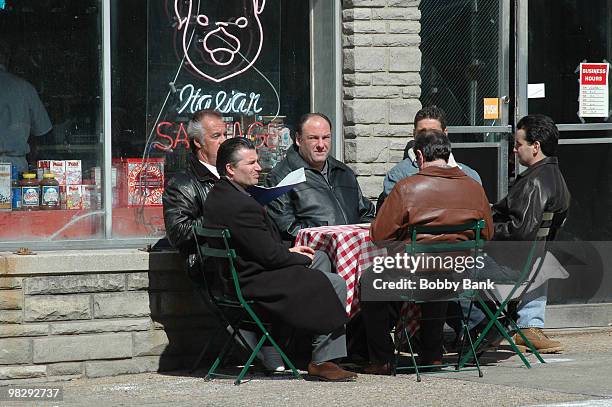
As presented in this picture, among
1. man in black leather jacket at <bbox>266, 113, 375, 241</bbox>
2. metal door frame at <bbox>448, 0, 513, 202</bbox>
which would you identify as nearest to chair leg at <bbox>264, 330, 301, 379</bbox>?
man in black leather jacket at <bbox>266, 113, 375, 241</bbox>

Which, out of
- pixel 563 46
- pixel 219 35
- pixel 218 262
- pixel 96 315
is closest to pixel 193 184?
pixel 218 262

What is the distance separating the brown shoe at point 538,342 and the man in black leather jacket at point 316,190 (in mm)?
1454

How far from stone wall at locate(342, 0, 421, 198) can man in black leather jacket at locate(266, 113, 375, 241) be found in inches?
29.5

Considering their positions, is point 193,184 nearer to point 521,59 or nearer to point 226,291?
point 226,291

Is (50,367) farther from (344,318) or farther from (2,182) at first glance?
(344,318)

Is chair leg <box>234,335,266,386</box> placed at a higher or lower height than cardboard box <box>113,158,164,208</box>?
lower

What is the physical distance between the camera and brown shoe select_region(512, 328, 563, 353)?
9242mm

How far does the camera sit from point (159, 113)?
9516 millimetres

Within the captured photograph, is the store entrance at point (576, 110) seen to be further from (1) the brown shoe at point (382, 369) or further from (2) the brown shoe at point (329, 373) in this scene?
(2) the brown shoe at point (329, 373)

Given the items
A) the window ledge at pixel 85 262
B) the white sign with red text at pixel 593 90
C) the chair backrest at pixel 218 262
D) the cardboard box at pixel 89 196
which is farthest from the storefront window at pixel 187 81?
the white sign with red text at pixel 593 90

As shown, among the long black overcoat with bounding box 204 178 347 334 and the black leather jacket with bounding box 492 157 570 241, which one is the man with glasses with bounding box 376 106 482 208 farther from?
the long black overcoat with bounding box 204 178 347 334

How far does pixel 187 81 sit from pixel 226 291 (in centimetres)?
227

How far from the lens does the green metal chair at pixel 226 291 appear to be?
7.79 metres

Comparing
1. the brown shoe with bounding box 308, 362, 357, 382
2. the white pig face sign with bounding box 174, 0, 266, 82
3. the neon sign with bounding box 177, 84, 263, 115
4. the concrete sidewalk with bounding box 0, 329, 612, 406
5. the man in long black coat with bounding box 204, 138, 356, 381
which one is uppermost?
the white pig face sign with bounding box 174, 0, 266, 82
